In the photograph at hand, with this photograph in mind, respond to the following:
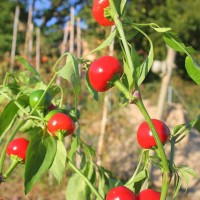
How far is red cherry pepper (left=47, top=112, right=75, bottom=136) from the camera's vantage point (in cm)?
57

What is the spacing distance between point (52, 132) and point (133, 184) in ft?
0.46

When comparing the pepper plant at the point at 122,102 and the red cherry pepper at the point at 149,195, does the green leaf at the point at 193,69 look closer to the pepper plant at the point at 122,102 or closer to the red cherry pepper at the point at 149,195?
the pepper plant at the point at 122,102

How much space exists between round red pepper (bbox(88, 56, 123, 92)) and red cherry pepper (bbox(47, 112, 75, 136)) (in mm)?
122

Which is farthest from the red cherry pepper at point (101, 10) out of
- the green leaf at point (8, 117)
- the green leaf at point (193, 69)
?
the green leaf at point (8, 117)

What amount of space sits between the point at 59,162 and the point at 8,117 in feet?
0.43

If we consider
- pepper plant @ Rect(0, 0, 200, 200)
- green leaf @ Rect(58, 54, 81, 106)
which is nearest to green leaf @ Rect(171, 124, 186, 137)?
pepper plant @ Rect(0, 0, 200, 200)

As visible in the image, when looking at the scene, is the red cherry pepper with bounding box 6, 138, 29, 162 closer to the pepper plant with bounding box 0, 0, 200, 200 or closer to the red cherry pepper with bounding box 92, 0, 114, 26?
the pepper plant with bounding box 0, 0, 200, 200

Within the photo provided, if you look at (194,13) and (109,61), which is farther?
(194,13)

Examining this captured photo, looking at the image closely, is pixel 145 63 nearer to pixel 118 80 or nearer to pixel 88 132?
pixel 118 80

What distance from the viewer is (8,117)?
2.08ft

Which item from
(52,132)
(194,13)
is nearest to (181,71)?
(194,13)

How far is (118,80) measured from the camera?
451mm

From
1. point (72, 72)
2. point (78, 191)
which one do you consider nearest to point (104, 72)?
point (72, 72)

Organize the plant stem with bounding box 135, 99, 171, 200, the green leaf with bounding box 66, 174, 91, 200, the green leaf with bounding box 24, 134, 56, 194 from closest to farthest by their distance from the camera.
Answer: the plant stem with bounding box 135, 99, 171, 200, the green leaf with bounding box 24, 134, 56, 194, the green leaf with bounding box 66, 174, 91, 200
